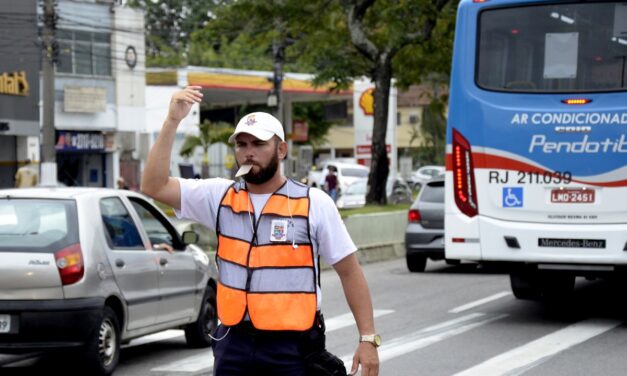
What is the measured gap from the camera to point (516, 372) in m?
9.25

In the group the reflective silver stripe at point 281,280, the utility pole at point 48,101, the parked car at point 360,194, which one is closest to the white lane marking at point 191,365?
the reflective silver stripe at point 281,280

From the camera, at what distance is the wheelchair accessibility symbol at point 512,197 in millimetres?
11805

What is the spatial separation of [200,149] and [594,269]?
1508 inches

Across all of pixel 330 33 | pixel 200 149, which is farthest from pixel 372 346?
pixel 200 149

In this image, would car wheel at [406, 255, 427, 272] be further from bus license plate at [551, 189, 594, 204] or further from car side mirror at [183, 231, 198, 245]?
car side mirror at [183, 231, 198, 245]

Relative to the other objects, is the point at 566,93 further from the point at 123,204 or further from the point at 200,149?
the point at 200,149

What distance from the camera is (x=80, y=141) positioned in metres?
43.2

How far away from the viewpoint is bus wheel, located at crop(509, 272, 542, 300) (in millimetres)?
12715

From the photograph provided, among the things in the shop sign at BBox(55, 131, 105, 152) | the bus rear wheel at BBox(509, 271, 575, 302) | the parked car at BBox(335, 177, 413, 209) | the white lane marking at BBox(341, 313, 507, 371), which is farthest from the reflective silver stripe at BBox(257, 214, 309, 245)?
the shop sign at BBox(55, 131, 105, 152)

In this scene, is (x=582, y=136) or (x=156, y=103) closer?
(x=582, y=136)

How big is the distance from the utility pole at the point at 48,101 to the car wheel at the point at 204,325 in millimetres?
16649

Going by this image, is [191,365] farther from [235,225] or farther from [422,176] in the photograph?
[422,176]

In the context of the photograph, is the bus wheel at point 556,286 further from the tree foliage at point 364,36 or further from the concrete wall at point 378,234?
the tree foliage at point 364,36

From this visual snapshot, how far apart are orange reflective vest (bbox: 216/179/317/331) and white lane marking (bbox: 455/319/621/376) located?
183 inches
